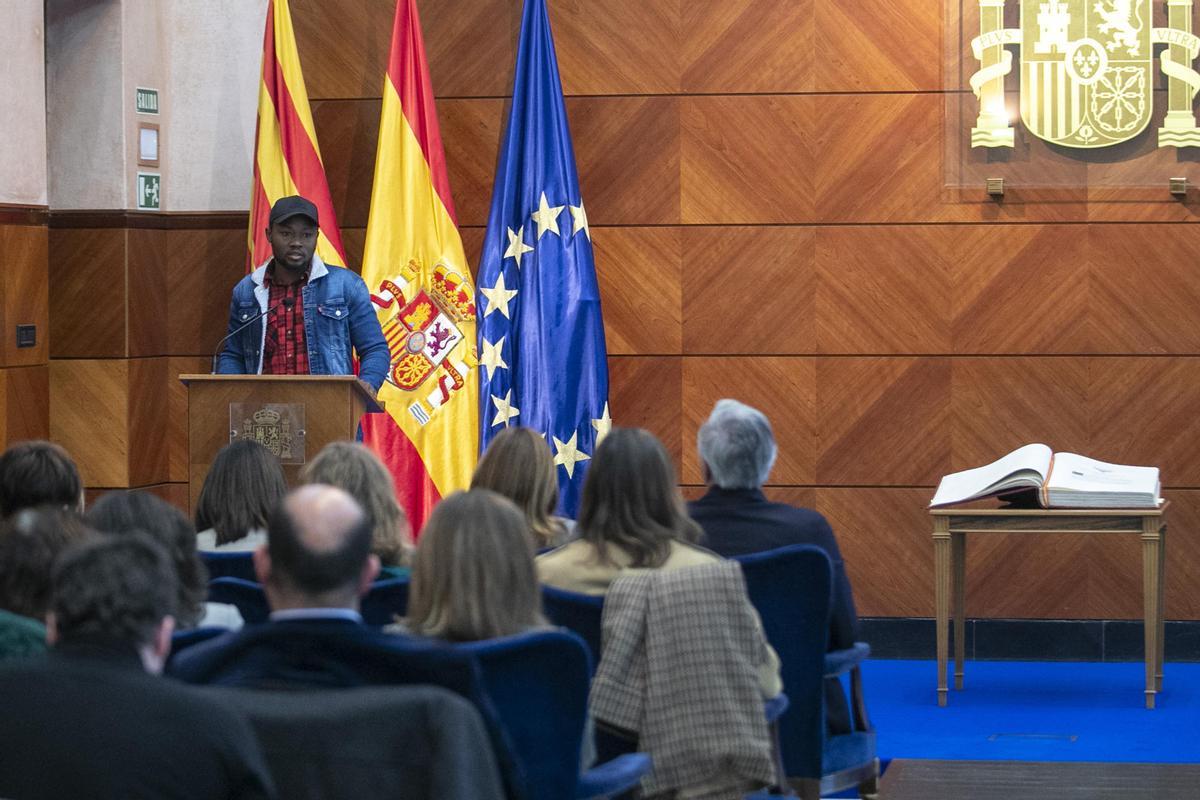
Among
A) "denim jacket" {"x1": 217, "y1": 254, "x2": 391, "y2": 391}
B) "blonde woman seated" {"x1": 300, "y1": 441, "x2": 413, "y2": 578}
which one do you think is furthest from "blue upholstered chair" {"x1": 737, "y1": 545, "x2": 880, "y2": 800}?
"denim jacket" {"x1": 217, "y1": 254, "x2": 391, "y2": 391}

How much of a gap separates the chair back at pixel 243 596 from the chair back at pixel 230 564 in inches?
10.7

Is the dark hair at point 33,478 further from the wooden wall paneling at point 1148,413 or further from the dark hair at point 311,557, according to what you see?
the wooden wall paneling at point 1148,413

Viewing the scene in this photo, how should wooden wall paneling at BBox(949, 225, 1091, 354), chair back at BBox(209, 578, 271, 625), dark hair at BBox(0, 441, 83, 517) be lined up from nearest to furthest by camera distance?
chair back at BBox(209, 578, 271, 625), dark hair at BBox(0, 441, 83, 517), wooden wall paneling at BBox(949, 225, 1091, 354)

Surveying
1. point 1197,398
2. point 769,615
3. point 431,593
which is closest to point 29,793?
point 431,593

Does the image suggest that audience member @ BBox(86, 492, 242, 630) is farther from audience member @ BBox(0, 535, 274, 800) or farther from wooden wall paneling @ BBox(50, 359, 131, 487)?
wooden wall paneling @ BBox(50, 359, 131, 487)

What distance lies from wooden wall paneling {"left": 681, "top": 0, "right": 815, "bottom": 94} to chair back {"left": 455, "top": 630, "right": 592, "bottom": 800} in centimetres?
518

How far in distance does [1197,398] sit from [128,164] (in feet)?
15.3

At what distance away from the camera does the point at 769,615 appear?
11.7 feet

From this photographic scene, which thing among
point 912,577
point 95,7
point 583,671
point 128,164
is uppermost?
point 95,7

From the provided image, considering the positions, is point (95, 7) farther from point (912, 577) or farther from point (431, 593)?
point (431, 593)

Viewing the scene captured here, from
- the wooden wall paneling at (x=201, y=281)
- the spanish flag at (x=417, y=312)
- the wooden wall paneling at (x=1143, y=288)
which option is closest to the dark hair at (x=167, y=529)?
the spanish flag at (x=417, y=312)

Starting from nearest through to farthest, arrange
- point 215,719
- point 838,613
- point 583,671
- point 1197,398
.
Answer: point 215,719 < point 583,671 < point 838,613 < point 1197,398

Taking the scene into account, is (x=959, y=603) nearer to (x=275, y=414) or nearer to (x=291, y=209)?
(x=275, y=414)

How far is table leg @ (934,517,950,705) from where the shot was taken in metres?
6.35
